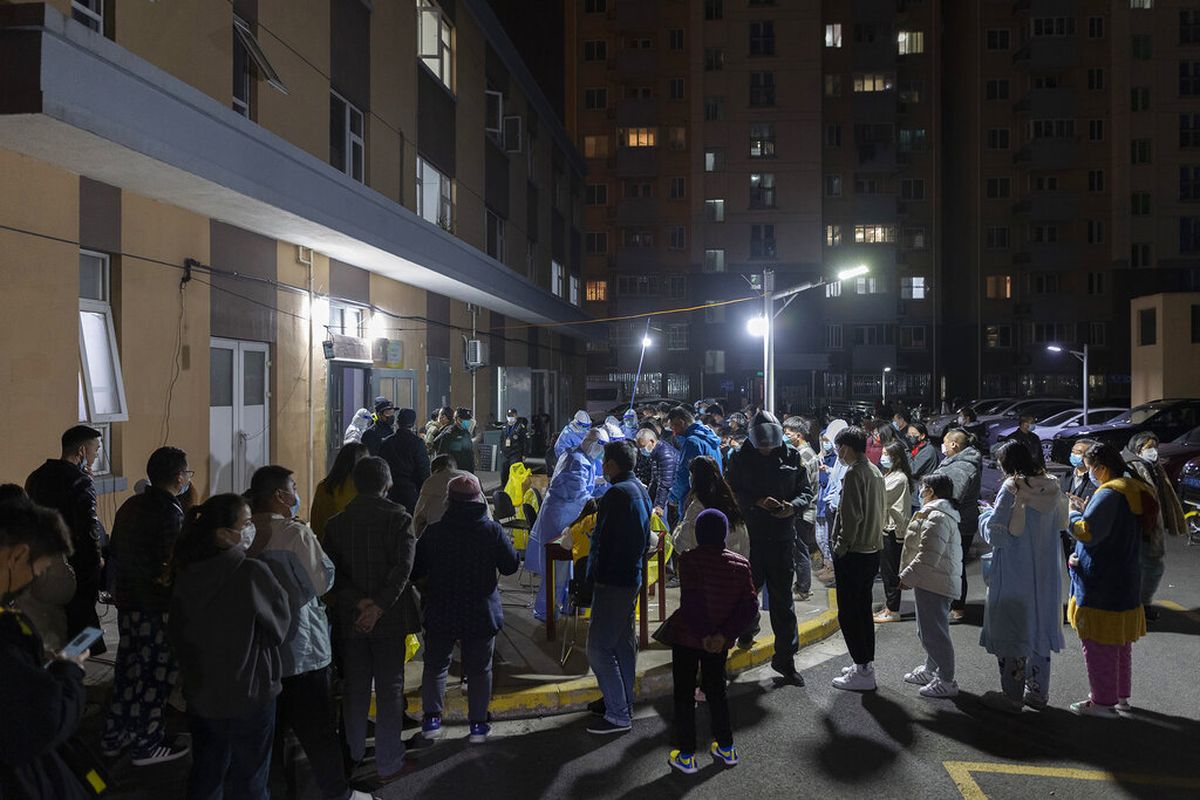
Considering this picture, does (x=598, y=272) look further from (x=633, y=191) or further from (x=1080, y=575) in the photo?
(x=1080, y=575)

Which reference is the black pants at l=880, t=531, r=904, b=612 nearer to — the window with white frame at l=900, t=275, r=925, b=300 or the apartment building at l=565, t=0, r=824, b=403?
the apartment building at l=565, t=0, r=824, b=403

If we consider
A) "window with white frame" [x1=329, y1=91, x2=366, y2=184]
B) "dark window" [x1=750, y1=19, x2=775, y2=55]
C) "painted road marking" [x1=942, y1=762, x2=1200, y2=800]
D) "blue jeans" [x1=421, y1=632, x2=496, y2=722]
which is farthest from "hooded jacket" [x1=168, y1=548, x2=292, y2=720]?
"dark window" [x1=750, y1=19, x2=775, y2=55]

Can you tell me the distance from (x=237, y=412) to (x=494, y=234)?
1298 cm

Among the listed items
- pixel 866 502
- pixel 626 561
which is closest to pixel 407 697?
pixel 626 561

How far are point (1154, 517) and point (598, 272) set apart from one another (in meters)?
47.3

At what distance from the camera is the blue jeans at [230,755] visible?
12.8 ft

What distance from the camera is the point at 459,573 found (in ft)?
17.8

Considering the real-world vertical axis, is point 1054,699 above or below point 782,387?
below

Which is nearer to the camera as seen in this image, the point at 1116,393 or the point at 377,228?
the point at 377,228

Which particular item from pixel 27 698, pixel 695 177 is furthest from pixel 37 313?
pixel 695 177

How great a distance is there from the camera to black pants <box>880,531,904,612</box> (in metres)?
8.91

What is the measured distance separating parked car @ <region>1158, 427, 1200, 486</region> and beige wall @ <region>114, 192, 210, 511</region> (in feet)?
52.8

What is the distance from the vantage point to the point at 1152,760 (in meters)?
5.28

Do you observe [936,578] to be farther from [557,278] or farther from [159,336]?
[557,278]
